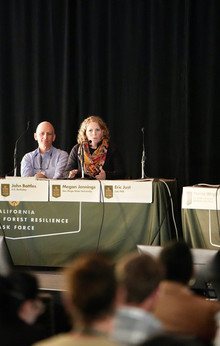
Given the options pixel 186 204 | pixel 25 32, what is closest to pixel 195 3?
pixel 25 32

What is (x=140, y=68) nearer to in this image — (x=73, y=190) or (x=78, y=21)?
(x=78, y=21)

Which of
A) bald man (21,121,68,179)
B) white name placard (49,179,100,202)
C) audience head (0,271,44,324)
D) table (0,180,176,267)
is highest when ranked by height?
bald man (21,121,68,179)

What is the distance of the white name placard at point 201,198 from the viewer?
437 centimetres

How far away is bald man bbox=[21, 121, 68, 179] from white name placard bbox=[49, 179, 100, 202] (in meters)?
0.67

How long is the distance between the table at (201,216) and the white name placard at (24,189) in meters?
1.18

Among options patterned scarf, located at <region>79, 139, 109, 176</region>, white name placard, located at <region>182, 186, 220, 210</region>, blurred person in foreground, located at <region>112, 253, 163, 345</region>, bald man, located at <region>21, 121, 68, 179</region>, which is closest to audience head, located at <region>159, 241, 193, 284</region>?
blurred person in foreground, located at <region>112, 253, 163, 345</region>

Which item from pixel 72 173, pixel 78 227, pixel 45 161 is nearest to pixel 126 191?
pixel 78 227

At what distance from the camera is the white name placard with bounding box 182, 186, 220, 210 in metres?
4.37

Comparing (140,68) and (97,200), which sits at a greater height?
(140,68)

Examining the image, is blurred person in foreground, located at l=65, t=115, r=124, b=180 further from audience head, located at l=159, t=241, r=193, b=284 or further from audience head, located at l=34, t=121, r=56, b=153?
audience head, located at l=159, t=241, r=193, b=284

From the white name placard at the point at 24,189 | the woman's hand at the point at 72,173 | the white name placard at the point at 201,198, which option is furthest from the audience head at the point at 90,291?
the woman's hand at the point at 72,173

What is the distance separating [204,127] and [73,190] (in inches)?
103

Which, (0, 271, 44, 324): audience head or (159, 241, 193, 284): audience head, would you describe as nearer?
(0, 271, 44, 324): audience head

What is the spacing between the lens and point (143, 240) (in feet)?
15.0
